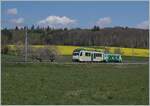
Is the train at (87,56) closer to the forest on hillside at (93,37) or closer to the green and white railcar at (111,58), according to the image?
the green and white railcar at (111,58)

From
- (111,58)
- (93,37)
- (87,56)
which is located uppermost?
(93,37)

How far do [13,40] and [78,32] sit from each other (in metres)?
34.4

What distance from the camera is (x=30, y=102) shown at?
382 inches

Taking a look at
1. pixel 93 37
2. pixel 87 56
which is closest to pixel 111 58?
pixel 87 56

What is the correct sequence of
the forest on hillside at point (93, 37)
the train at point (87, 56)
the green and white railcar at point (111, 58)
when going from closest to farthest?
the train at point (87, 56) → the green and white railcar at point (111, 58) → the forest on hillside at point (93, 37)

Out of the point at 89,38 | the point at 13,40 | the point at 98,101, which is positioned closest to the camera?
the point at 98,101

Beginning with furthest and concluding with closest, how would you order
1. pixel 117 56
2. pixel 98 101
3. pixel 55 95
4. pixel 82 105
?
pixel 117 56, pixel 55 95, pixel 98 101, pixel 82 105

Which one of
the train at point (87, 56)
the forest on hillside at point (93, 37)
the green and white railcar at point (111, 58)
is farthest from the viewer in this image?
the forest on hillside at point (93, 37)

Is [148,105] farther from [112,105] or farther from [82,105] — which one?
[82,105]

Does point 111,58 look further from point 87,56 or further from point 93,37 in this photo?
point 93,37

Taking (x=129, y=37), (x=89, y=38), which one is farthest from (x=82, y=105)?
(x=89, y=38)

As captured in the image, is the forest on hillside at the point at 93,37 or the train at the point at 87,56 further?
the forest on hillside at the point at 93,37

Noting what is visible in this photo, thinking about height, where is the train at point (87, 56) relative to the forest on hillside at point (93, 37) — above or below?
below

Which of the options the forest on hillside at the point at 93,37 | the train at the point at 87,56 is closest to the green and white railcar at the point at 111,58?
the train at the point at 87,56
